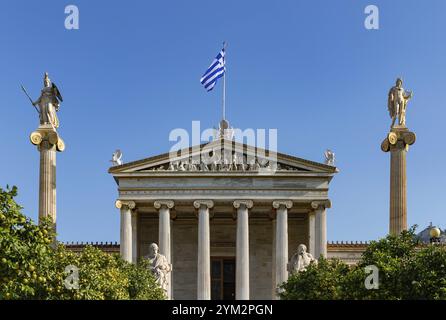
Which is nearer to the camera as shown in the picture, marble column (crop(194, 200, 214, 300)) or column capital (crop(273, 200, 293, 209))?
marble column (crop(194, 200, 214, 300))

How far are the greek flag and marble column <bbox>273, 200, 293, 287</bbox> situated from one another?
443 inches

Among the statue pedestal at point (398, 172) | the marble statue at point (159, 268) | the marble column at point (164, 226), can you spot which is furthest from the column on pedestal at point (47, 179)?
the statue pedestal at point (398, 172)

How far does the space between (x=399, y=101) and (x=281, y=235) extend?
15.1 m

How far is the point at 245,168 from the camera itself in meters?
65.8

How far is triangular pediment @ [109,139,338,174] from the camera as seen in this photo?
65.1 m

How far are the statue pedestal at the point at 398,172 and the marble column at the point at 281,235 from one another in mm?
11650

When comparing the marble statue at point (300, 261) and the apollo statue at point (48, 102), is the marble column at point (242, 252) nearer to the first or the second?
the marble statue at point (300, 261)

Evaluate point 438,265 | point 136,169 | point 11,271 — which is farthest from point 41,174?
point 438,265

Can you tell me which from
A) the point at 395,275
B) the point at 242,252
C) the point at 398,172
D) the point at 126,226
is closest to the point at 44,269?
the point at 395,275

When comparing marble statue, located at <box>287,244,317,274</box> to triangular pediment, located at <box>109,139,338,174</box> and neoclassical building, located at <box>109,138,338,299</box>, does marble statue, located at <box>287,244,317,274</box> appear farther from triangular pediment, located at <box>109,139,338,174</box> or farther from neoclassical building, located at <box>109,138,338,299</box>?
triangular pediment, located at <box>109,139,338,174</box>

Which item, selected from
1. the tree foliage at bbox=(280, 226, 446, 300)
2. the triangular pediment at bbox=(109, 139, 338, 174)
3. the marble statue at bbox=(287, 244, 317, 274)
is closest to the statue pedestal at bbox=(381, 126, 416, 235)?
the marble statue at bbox=(287, 244, 317, 274)

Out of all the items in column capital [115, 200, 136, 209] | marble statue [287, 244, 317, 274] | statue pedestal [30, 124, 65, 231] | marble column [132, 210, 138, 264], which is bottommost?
marble statue [287, 244, 317, 274]

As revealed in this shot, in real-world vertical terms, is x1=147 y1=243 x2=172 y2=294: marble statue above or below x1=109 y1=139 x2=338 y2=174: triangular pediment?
below
